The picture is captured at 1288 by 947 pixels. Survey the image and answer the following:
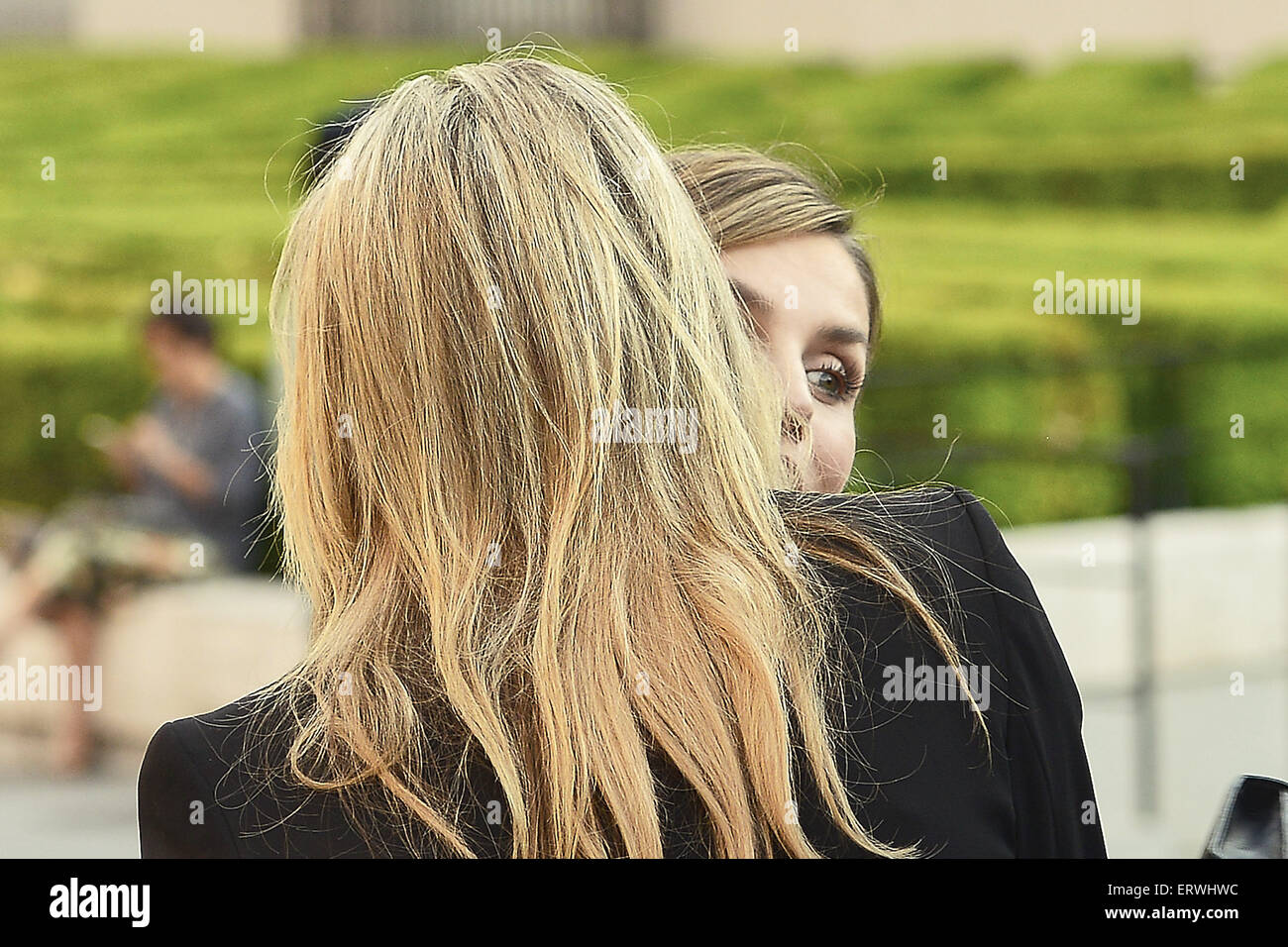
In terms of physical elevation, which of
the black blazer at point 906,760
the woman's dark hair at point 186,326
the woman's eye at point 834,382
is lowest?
the black blazer at point 906,760

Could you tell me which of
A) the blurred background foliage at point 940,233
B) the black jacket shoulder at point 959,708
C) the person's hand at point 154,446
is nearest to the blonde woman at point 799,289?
the black jacket shoulder at point 959,708

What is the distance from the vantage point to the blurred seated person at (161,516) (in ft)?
18.6

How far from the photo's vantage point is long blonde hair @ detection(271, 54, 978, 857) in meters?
1.26

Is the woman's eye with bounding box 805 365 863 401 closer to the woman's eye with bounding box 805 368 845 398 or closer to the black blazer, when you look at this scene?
the woman's eye with bounding box 805 368 845 398

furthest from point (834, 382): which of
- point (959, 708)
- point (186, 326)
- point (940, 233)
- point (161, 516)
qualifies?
point (940, 233)

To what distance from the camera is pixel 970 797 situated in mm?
1312

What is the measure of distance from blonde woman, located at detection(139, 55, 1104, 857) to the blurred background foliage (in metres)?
2.66

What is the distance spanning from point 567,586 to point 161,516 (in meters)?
4.89

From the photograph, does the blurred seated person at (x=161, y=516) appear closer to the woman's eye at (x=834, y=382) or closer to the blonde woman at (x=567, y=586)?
the woman's eye at (x=834, y=382)

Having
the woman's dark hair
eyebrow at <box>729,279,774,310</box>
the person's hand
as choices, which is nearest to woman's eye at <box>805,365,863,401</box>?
eyebrow at <box>729,279,774,310</box>

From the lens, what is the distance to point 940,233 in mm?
9750
